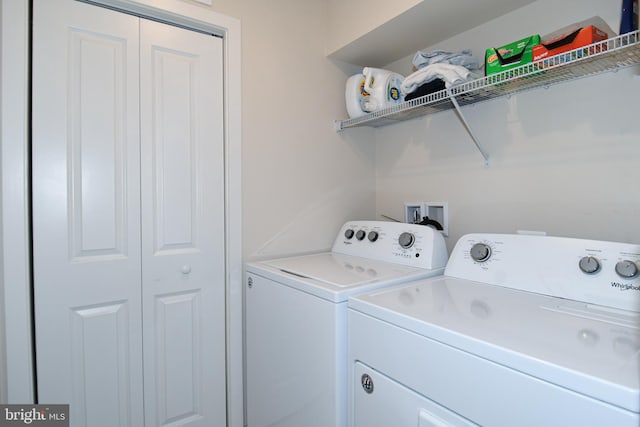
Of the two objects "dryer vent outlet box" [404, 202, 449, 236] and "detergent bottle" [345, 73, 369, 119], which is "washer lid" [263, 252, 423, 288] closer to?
"dryer vent outlet box" [404, 202, 449, 236]

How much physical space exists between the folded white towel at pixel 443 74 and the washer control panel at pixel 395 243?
620mm

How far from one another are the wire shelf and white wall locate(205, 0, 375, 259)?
40 centimetres

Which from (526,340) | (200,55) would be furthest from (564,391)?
(200,55)

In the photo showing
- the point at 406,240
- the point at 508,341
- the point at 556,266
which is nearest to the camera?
the point at 508,341

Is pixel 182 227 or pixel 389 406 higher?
pixel 182 227

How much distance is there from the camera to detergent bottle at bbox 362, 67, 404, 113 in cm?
172

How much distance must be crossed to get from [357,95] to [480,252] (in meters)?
1.05

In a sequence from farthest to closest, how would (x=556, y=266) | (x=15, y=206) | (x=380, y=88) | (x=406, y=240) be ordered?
(x=380, y=88) → (x=406, y=240) → (x=15, y=206) → (x=556, y=266)

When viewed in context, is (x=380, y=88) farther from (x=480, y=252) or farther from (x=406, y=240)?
(x=480, y=252)

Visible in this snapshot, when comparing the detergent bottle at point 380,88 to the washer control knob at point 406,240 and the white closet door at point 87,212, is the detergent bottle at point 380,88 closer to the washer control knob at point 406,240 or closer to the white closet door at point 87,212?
the washer control knob at point 406,240

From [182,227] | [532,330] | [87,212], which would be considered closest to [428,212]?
[532,330]

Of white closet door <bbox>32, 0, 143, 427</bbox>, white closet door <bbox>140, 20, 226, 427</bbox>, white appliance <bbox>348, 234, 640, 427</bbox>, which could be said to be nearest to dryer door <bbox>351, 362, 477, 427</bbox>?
white appliance <bbox>348, 234, 640, 427</bbox>

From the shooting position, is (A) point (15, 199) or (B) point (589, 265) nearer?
(B) point (589, 265)

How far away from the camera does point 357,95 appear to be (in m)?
1.82
